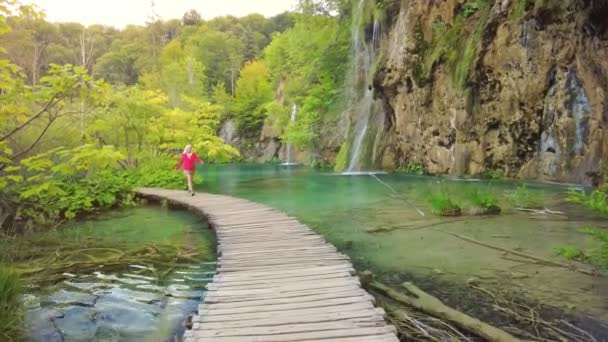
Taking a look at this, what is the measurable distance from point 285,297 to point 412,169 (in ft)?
63.8

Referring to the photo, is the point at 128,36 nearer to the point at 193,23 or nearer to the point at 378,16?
the point at 193,23

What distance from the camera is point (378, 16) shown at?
966 inches

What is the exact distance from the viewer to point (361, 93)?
27547mm

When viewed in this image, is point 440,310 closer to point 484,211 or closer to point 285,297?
point 285,297

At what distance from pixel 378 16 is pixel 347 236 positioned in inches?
761

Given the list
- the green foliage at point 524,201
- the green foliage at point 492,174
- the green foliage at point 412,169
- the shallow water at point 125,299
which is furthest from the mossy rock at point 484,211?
the green foliage at point 412,169

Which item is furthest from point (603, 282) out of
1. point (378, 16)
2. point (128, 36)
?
point (128, 36)

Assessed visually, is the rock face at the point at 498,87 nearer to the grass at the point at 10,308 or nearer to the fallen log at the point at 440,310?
the fallen log at the point at 440,310

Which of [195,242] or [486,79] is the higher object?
[486,79]

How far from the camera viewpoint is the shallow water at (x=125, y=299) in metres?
4.32

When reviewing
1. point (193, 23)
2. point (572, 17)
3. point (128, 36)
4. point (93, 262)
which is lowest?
point (93, 262)

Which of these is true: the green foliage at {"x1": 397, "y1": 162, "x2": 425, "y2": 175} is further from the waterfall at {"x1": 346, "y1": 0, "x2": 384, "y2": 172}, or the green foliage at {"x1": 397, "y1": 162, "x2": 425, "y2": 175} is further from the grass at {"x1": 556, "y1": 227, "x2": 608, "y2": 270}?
the grass at {"x1": 556, "y1": 227, "x2": 608, "y2": 270}

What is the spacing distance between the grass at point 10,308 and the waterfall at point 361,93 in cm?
2162

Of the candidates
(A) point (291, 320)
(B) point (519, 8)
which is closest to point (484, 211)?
(A) point (291, 320)
